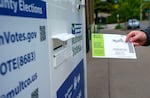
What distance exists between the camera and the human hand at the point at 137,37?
11.7ft

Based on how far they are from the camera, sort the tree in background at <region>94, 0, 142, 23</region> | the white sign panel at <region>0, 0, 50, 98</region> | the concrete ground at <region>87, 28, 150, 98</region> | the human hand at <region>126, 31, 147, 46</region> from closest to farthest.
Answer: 1. the white sign panel at <region>0, 0, 50, 98</region>
2. the human hand at <region>126, 31, 147, 46</region>
3. the concrete ground at <region>87, 28, 150, 98</region>
4. the tree in background at <region>94, 0, 142, 23</region>

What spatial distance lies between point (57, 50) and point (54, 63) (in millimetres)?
158

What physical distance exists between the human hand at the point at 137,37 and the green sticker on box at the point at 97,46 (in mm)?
252

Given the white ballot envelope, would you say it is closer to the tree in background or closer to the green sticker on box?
the green sticker on box

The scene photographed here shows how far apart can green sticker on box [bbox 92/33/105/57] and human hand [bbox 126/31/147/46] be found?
25 cm

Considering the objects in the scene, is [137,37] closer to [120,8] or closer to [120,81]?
[120,81]

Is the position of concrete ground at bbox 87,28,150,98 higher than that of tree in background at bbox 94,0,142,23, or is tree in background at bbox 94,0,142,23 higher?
tree in background at bbox 94,0,142,23

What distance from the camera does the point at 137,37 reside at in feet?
12.2

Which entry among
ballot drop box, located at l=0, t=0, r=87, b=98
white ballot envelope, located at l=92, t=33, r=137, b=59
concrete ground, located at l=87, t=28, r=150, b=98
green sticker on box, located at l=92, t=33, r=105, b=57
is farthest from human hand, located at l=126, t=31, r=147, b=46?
concrete ground, located at l=87, t=28, r=150, b=98

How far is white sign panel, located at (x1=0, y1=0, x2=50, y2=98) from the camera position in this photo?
1524mm

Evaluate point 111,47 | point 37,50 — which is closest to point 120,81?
point 111,47

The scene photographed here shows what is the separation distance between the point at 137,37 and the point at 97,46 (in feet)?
1.86

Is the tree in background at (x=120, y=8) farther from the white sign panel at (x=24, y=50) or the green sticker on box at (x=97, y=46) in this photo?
the white sign panel at (x=24, y=50)

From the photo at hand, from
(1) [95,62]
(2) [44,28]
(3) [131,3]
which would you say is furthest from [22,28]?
(3) [131,3]
